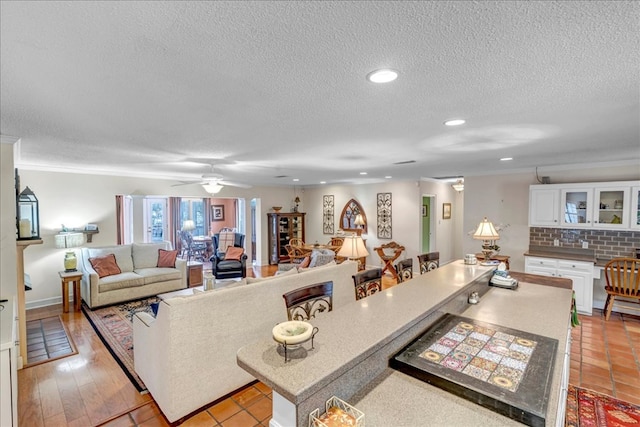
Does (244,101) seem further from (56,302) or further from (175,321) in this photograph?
(56,302)

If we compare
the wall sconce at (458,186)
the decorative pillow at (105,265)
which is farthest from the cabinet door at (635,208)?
the decorative pillow at (105,265)

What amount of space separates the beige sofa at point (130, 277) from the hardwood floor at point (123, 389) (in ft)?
3.21

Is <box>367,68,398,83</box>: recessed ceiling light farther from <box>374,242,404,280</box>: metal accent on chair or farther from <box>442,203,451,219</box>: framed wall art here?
<box>442,203,451,219</box>: framed wall art

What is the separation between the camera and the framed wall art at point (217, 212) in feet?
32.2

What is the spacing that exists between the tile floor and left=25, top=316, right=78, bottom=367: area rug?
165 centimetres

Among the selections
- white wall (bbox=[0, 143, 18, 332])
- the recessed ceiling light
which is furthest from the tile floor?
the recessed ceiling light

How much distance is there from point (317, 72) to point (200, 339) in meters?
2.10

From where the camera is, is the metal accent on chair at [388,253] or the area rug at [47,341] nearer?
the area rug at [47,341]

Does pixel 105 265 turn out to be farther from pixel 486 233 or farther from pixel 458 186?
pixel 458 186

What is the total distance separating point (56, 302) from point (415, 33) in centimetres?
652

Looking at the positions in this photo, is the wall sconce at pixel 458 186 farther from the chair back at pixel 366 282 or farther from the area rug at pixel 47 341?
the area rug at pixel 47 341

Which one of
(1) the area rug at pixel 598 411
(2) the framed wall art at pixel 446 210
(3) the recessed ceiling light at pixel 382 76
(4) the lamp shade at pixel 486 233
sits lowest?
(1) the area rug at pixel 598 411

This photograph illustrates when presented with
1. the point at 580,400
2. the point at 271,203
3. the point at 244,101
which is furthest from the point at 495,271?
the point at 271,203

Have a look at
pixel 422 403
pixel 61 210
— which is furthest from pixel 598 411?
pixel 61 210
